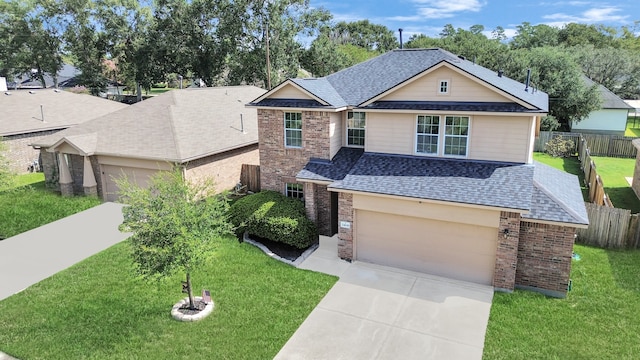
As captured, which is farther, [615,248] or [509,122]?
[615,248]

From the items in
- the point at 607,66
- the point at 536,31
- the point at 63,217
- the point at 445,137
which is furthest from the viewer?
the point at 536,31

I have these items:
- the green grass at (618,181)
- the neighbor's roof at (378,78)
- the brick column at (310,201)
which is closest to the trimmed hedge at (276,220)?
the brick column at (310,201)

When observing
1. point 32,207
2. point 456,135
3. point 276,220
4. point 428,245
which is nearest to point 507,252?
point 428,245

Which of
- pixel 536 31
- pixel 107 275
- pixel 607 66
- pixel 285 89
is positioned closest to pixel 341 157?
pixel 285 89

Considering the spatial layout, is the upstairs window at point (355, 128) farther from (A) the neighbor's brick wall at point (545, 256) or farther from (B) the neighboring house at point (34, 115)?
(B) the neighboring house at point (34, 115)

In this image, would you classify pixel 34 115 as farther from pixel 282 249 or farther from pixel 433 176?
pixel 433 176

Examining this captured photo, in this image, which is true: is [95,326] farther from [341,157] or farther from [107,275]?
[341,157]
